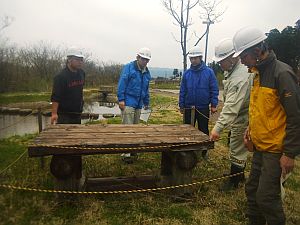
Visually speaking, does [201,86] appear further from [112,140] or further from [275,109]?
[275,109]

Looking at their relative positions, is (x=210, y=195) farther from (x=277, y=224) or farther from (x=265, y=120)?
(x=265, y=120)

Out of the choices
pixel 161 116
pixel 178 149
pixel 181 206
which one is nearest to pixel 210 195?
pixel 181 206

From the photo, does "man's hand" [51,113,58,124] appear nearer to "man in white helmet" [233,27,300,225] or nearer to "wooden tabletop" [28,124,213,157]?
"wooden tabletop" [28,124,213,157]

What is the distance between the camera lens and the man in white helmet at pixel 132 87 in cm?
579

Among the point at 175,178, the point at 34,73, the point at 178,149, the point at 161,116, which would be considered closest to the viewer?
the point at 178,149

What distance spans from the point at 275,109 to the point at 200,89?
3038 millimetres

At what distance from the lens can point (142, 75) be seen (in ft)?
19.4

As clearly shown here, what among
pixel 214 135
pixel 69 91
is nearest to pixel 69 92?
pixel 69 91

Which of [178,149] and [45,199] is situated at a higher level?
[178,149]

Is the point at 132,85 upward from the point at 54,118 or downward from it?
upward

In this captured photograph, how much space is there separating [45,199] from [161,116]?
9.16 meters

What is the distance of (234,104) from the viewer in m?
4.12

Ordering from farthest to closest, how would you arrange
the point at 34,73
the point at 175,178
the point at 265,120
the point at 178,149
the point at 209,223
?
the point at 34,73
the point at 175,178
the point at 178,149
the point at 209,223
the point at 265,120

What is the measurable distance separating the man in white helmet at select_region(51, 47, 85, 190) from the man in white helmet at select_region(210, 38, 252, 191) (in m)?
2.26
